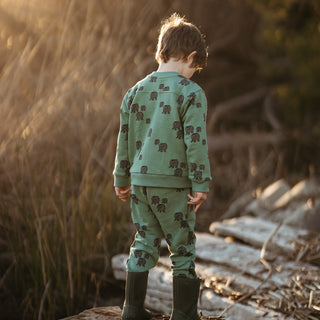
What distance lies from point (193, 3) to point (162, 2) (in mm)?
468

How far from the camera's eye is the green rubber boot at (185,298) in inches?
70.6

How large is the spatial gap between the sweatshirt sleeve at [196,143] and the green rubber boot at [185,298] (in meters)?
0.37

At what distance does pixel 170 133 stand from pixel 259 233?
159 cm

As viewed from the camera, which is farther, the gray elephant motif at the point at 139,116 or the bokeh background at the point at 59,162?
the bokeh background at the point at 59,162

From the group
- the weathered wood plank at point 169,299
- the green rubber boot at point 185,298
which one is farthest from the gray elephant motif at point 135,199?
the weathered wood plank at point 169,299

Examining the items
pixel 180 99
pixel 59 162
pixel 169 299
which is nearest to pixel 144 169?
pixel 180 99

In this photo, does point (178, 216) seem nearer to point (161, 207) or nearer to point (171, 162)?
point (161, 207)

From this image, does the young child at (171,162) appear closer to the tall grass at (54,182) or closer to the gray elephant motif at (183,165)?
the gray elephant motif at (183,165)

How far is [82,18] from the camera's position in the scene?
4.30 m

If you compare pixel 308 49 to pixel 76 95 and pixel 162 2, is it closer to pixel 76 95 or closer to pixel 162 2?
pixel 162 2

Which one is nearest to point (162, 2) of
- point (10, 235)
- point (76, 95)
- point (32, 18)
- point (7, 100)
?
point (32, 18)

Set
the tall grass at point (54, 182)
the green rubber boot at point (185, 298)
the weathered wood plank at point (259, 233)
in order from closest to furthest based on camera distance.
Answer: the green rubber boot at point (185, 298)
the tall grass at point (54, 182)
the weathered wood plank at point (259, 233)

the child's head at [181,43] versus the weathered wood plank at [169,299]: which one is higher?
the child's head at [181,43]

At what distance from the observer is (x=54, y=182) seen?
8.88 ft
